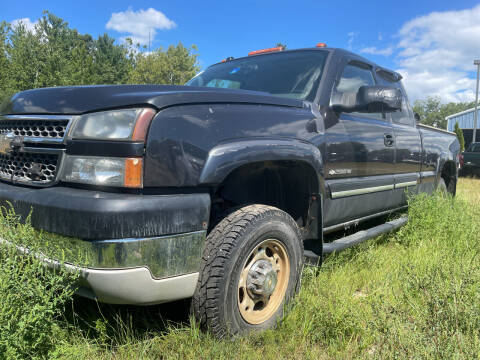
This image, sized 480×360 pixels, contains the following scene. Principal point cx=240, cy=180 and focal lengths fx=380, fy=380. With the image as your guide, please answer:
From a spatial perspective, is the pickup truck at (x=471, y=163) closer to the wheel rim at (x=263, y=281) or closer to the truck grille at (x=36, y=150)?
the wheel rim at (x=263, y=281)

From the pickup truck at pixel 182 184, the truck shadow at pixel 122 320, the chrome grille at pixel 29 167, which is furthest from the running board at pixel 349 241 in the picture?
the chrome grille at pixel 29 167

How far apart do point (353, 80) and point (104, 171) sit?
247cm

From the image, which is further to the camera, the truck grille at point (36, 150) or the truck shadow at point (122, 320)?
the truck shadow at point (122, 320)

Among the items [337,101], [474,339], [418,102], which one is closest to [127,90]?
[337,101]

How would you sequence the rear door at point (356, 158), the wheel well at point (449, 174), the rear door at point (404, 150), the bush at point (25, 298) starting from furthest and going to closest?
1. the wheel well at point (449, 174)
2. the rear door at point (404, 150)
3. the rear door at point (356, 158)
4. the bush at point (25, 298)

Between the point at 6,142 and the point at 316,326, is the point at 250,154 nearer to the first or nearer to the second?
the point at 316,326

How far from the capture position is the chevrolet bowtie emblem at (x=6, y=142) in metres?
2.00

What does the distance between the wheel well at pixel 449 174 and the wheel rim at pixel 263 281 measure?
400 centimetres

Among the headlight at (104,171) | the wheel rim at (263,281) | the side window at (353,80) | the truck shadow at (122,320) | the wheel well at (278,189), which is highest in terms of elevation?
the side window at (353,80)

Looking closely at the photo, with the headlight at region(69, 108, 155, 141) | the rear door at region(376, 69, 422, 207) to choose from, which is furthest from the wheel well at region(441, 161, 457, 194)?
the headlight at region(69, 108, 155, 141)

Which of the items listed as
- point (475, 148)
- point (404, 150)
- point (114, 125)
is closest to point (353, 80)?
point (404, 150)

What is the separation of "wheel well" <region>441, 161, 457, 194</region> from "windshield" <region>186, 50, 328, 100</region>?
3.22m

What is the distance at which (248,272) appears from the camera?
208 centimetres

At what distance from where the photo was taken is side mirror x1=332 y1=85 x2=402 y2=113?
104 inches
